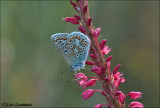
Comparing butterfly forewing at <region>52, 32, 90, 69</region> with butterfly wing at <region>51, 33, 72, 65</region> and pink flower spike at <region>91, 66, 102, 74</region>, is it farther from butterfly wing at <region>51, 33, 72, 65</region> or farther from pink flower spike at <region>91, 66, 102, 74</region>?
pink flower spike at <region>91, 66, 102, 74</region>

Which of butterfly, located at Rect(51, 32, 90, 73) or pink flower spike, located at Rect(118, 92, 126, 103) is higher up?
butterfly, located at Rect(51, 32, 90, 73)

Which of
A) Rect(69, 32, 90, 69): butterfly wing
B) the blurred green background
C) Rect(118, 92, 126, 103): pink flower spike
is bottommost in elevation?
the blurred green background

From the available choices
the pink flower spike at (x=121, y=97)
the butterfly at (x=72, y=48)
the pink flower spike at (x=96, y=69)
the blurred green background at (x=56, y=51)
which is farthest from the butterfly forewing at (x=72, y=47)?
A: the blurred green background at (x=56, y=51)

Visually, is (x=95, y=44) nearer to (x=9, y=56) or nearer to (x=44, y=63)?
(x=44, y=63)

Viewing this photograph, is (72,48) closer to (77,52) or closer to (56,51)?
(77,52)

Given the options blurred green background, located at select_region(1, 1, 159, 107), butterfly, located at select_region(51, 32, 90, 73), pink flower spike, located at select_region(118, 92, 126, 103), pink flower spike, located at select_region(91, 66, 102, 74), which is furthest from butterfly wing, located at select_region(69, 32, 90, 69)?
blurred green background, located at select_region(1, 1, 159, 107)

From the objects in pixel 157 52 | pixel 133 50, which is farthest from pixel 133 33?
pixel 157 52

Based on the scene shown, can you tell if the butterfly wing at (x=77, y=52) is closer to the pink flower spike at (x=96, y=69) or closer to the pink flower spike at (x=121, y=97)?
the pink flower spike at (x=96, y=69)
